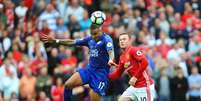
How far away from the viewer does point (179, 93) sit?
27.2 m

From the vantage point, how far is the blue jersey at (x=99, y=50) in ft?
68.1

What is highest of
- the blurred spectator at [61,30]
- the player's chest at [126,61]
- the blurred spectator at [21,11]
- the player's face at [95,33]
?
the blurred spectator at [21,11]

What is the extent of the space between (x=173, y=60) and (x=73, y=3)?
14.8ft

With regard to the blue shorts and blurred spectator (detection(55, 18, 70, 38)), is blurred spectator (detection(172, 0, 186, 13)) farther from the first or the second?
the blue shorts

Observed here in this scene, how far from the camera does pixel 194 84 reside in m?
27.0

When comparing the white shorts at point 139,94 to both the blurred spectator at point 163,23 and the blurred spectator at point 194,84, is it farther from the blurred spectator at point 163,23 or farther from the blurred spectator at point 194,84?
the blurred spectator at point 163,23

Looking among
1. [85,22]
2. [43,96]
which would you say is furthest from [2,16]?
[43,96]

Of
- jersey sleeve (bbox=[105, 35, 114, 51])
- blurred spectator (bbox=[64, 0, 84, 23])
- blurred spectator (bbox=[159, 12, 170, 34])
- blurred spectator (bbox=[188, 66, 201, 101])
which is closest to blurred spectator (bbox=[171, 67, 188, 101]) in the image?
blurred spectator (bbox=[188, 66, 201, 101])

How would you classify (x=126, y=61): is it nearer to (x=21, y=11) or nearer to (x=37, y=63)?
(x=37, y=63)

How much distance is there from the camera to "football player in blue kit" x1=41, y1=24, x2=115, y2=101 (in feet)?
68.3

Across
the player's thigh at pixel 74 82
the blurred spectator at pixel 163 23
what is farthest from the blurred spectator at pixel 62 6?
the player's thigh at pixel 74 82

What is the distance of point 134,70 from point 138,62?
0.75ft

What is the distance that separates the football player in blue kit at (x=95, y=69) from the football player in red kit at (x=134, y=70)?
42 cm

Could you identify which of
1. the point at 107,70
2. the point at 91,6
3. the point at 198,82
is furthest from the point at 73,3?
the point at 107,70
